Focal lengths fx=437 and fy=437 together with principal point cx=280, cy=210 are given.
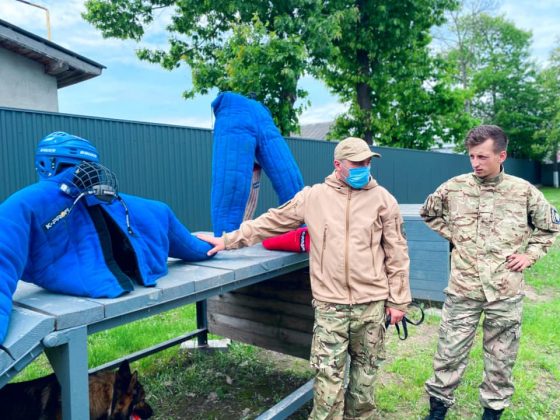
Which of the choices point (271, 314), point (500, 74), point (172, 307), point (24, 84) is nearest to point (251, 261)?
point (172, 307)

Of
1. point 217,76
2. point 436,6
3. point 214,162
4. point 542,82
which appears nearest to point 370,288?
point 214,162

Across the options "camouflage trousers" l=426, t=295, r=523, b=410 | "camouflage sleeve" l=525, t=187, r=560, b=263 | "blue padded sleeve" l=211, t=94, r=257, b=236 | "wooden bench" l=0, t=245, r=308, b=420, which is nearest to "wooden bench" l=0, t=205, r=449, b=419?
"wooden bench" l=0, t=245, r=308, b=420

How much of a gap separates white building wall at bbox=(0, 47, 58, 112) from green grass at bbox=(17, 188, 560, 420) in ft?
19.1

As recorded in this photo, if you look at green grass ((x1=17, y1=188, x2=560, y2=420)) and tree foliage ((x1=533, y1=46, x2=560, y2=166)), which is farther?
tree foliage ((x1=533, y1=46, x2=560, y2=166))

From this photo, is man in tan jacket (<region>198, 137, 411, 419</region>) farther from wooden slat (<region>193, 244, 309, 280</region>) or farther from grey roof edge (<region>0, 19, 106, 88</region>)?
grey roof edge (<region>0, 19, 106, 88</region>)

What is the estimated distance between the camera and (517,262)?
2.51 meters

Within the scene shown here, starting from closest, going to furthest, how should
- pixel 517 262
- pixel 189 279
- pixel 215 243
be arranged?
pixel 189 279
pixel 215 243
pixel 517 262

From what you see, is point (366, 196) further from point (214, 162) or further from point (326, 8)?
point (326, 8)

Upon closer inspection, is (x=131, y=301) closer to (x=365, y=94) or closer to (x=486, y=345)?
(x=486, y=345)

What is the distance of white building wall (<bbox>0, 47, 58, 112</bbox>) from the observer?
310 inches

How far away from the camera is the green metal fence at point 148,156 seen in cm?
536

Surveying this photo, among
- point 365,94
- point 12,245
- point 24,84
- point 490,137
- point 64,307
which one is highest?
point 365,94

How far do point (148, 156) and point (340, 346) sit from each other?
211 inches

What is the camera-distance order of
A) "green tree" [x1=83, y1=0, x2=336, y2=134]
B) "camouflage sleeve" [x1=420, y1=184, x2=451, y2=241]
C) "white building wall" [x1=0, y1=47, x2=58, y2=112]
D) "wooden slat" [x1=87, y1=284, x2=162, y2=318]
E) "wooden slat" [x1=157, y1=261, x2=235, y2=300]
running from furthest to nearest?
"green tree" [x1=83, y1=0, x2=336, y2=134], "white building wall" [x1=0, y1=47, x2=58, y2=112], "camouflage sleeve" [x1=420, y1=184, x2=451, y2=241], "wooden slat" [x1=157, y1=261, x2=235, y2=300], "wooden slat" [x1=87, y1=284, x2=162, y2=318]
